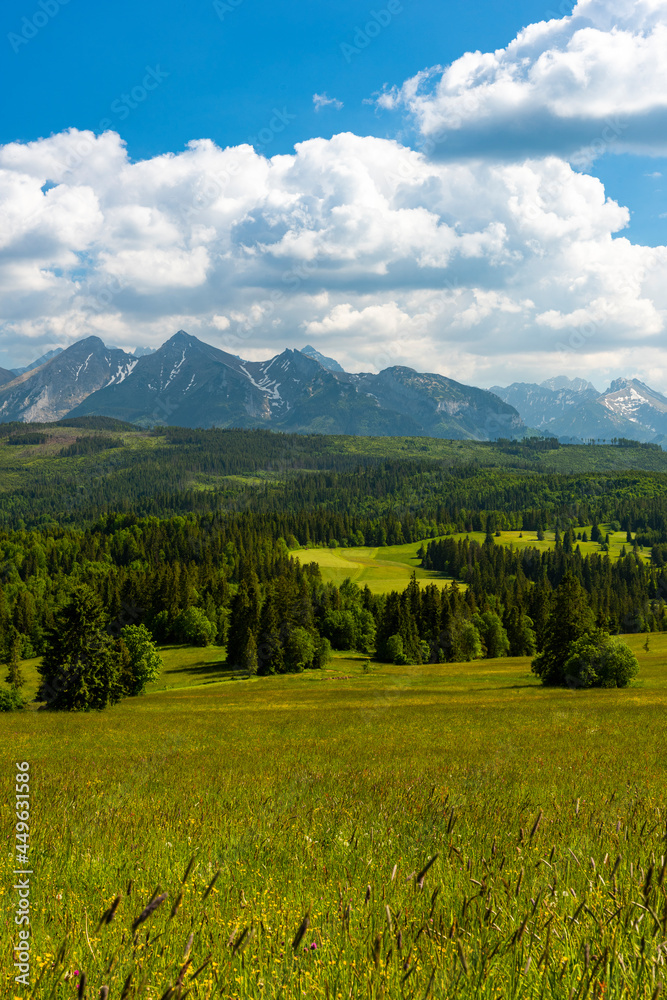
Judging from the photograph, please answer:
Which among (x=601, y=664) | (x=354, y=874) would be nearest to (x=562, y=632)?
(x=601, y=664)

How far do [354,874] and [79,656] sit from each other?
54.5 m

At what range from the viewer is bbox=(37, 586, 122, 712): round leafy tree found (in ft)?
173

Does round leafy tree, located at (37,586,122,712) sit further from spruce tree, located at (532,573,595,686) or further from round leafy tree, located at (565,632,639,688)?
round leafy tree, located at (565,632,639,688)

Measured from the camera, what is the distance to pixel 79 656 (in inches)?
2087

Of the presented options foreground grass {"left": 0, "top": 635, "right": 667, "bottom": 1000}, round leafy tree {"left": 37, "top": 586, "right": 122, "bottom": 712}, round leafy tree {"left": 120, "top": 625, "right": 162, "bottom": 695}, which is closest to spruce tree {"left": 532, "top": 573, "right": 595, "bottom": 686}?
round leafy tree {"left": 37, "top": 586, "right": 122, "bottom": 712}

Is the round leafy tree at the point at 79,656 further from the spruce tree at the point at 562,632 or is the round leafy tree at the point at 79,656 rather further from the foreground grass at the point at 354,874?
the spruce tree at the point at 562,632

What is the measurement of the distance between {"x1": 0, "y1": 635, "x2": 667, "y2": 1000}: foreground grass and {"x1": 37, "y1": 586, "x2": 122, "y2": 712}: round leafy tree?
4000 centimetres

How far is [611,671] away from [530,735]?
3853 cm

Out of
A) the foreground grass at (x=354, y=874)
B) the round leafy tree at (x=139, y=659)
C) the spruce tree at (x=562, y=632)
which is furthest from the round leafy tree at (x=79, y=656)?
the spruce tree at (x=562, y=632)

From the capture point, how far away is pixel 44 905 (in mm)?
4492

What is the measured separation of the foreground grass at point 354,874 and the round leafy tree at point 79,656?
131 feet

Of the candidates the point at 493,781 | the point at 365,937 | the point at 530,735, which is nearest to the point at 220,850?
the point at 365,937

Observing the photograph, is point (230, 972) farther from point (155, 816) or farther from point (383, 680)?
point (383, 680)

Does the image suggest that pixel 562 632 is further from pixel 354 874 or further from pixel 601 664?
pixel 354 874
